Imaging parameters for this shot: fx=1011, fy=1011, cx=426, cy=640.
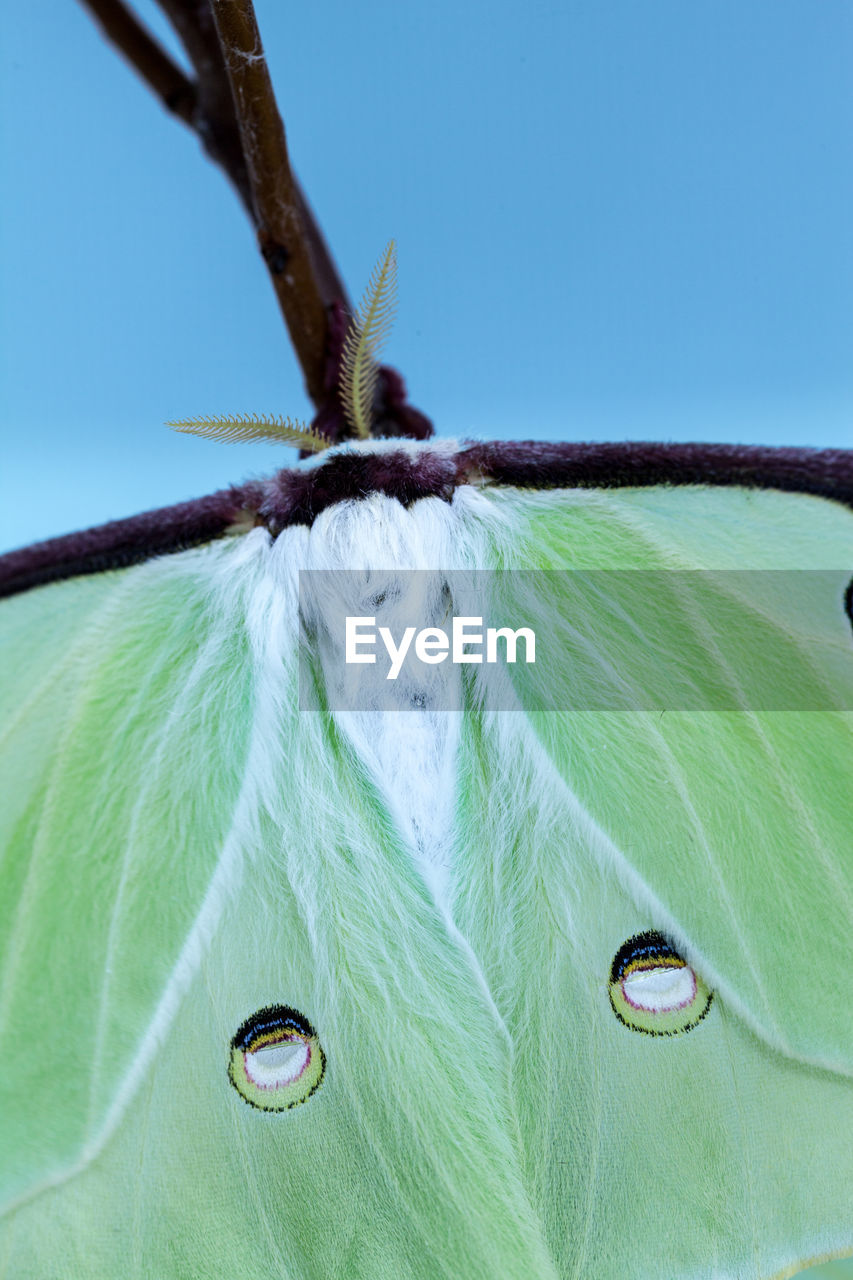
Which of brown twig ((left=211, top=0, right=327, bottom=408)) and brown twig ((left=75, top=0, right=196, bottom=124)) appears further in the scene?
brown twig ((left=75, top=0, right=196, bottom=124))

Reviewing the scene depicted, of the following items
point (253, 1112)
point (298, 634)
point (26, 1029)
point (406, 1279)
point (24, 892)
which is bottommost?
point (406, 1279)

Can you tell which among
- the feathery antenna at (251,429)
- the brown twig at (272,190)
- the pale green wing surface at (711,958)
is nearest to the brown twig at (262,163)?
the brown twig at (272,190)

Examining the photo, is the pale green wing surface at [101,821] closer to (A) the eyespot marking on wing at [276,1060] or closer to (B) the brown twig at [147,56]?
(A) the eyespot marking on wing at [276,1060]

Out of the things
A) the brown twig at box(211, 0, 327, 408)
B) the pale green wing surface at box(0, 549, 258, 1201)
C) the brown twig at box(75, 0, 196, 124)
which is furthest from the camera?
the brown twig at box(75, 0, 196, 124)

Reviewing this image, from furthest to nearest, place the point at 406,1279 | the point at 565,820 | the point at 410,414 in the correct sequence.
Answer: the point at 410,414
the point at 565,820
the point at 406,1279

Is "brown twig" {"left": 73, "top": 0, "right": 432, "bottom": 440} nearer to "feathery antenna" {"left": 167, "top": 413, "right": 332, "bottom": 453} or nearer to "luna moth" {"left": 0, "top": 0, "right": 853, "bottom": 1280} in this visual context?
"luna moth" {"left": 0, "top": 0, "right": 853, "bottom": 1280}

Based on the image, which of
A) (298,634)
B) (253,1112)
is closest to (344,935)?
(253,1112)

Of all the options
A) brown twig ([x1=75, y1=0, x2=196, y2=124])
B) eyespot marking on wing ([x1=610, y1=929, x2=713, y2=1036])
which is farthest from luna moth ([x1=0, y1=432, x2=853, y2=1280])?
brown twig ([x1=75, y1=0, x2=196, y2=124])

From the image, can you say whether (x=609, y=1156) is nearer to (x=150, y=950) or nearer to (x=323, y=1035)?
(x=323, y=1035)

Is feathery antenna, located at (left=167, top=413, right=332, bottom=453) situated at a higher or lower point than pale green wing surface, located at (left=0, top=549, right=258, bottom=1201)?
higher
